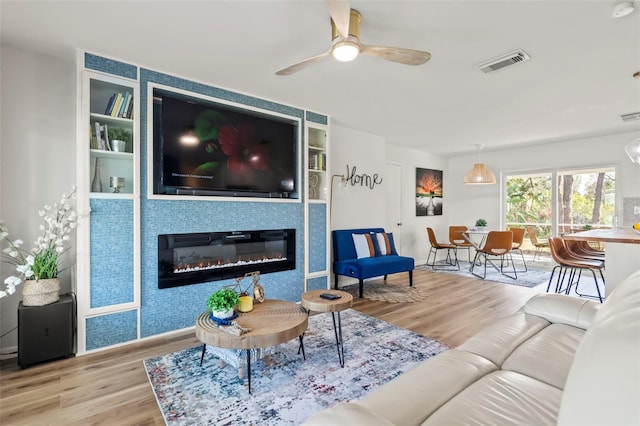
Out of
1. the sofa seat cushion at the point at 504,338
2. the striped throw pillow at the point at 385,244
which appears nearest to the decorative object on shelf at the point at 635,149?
the sofa seat cushion at the point at 504,338

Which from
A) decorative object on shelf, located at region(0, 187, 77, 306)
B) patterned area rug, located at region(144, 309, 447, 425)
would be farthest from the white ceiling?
patterned area rug, located at region(144, 309, 447, 425)

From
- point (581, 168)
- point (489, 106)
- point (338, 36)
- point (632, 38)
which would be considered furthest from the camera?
point (581, 168)

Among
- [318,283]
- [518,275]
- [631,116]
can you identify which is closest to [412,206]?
[518,275]

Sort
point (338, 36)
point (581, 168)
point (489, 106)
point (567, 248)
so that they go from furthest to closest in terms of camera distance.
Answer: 1. point (581, 168)
2. point (567, 248)
3. point (489, 106)
4. point (338, 36)

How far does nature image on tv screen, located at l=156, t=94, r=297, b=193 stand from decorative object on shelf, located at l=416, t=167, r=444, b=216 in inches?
154

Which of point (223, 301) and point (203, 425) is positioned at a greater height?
point (223, 301)

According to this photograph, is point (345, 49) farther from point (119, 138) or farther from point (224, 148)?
point (119, 138)

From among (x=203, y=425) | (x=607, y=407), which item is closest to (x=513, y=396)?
(x=607, y=407)

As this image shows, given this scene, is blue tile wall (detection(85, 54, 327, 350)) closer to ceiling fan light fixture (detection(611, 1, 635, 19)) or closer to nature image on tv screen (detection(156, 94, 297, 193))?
nature image on tv screen (detection(156, 94, 297, 193))

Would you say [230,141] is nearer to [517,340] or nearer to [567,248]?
[517,340]

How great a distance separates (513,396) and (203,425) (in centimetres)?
160

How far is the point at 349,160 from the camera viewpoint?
5047 millimetres

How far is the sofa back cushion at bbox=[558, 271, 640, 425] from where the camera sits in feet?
1.87

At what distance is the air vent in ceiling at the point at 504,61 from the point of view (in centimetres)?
260
